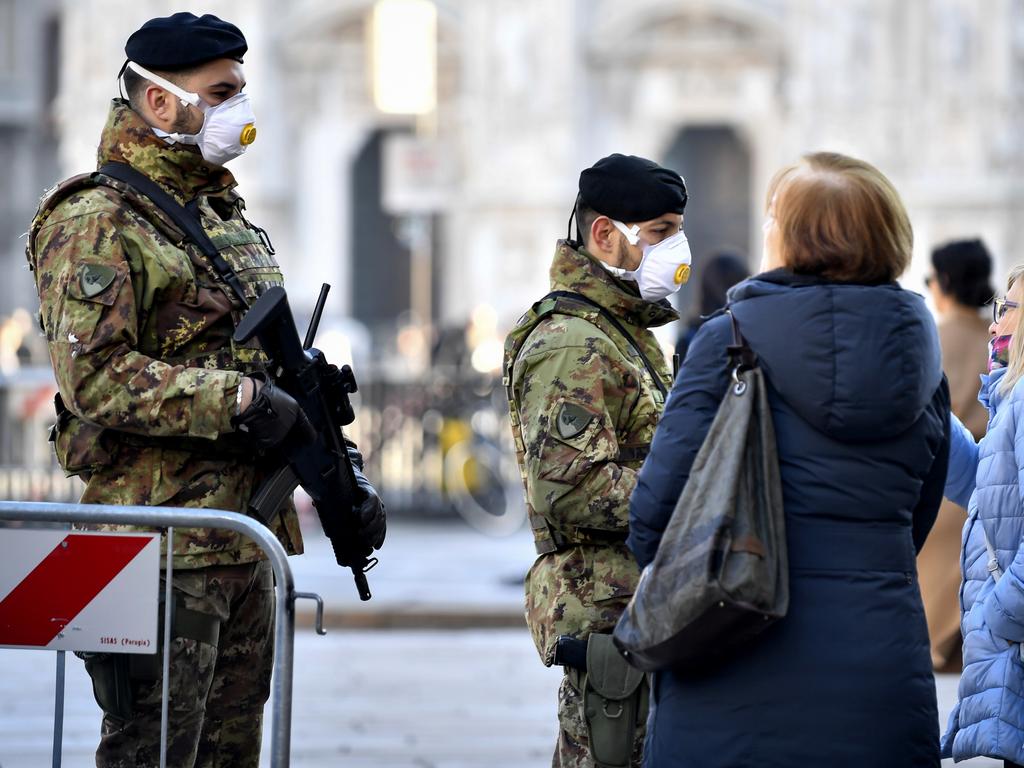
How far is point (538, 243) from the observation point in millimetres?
27078

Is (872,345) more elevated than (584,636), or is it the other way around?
(872,345)

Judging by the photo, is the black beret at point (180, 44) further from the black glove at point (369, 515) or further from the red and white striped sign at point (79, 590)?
the red and white striped sign at point (79, 590)

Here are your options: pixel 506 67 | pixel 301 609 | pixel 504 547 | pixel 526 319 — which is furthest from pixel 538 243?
pixel 526 319

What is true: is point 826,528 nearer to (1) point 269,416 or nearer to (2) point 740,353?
(2) point 740,353

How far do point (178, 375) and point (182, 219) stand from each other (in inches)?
15.7

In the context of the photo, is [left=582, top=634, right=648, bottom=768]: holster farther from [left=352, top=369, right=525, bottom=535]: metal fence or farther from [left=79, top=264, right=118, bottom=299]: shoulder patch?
[left=352, top=369, right=525, bottom=535]: metal fence

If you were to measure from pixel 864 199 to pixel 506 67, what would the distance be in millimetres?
24226

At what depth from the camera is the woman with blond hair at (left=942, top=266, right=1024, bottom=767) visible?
154 inches

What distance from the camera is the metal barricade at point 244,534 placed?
3.72 m

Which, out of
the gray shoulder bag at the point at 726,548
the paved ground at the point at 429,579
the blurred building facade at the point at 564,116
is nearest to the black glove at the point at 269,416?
the gray shoulder bag at the point at 726,548

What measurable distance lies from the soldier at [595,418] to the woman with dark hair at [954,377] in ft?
8.86

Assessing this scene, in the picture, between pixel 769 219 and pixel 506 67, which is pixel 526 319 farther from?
pixel 506 67

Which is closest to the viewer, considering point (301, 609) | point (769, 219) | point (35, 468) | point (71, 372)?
point (769, 219)

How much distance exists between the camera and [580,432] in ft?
13.0
